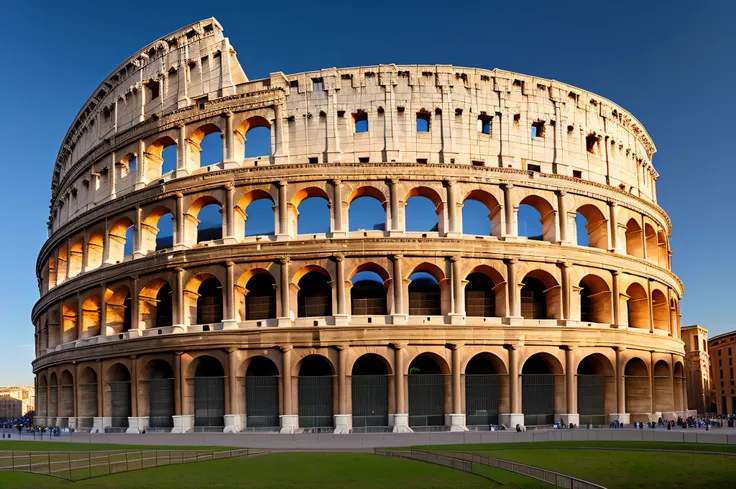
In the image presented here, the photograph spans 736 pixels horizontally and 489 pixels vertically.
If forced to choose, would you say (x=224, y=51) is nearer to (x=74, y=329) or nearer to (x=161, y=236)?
(x=161, y=236)

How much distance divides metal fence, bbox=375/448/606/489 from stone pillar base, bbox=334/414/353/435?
845 centimetres

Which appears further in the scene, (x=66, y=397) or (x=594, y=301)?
(x=66, y=397)

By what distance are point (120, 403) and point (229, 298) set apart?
10160mm

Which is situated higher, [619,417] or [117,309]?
[117,309]

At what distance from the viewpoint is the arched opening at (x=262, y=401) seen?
35.0 metres

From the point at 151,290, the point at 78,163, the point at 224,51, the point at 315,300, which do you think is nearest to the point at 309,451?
the point at 315,300

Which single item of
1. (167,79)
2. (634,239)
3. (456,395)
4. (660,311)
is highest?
(167,79)

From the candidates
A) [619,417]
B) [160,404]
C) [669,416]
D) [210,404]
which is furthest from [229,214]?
[669,416]

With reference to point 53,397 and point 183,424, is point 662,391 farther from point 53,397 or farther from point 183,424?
point 53,397

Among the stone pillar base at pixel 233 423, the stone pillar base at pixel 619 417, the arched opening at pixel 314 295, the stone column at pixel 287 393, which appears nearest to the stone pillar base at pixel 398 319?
the arched opening at pixel 314 295

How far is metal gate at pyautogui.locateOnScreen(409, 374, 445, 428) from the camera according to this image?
34406 mm

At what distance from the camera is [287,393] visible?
113ft

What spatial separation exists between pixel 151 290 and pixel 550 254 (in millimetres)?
23808

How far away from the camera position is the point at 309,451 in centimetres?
2572
